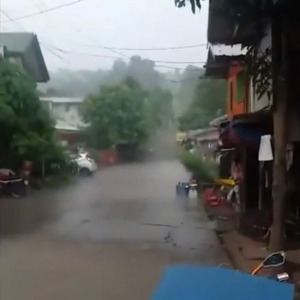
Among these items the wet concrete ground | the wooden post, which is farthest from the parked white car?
the wooden post

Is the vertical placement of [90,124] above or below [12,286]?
above

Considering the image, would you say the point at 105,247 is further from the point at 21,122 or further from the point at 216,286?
Result: the point at 21,122

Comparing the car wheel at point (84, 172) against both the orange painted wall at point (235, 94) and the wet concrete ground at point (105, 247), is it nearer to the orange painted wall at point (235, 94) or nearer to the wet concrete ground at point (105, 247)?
the wet concrete ground at point (105, 247)

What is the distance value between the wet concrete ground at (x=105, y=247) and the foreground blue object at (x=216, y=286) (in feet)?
15.2

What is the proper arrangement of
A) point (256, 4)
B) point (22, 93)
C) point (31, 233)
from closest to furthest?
point (256, 4), point (31, 233), point (22, 93)

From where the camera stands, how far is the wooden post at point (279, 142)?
9938mm

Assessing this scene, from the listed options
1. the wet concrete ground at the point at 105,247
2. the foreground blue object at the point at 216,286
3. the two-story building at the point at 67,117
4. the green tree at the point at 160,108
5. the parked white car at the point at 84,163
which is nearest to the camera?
the foreground blue object at the point at 216,286

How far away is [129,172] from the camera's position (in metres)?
28.3

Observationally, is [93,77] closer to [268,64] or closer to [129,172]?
[129,172]

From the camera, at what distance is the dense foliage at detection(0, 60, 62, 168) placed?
930 inches

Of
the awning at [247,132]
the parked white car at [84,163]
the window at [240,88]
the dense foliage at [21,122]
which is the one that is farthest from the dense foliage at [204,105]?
the awning at [247,132]

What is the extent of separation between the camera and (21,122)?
79.5 feet

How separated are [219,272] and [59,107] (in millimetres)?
27065

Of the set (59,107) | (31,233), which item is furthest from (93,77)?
(31,233)
